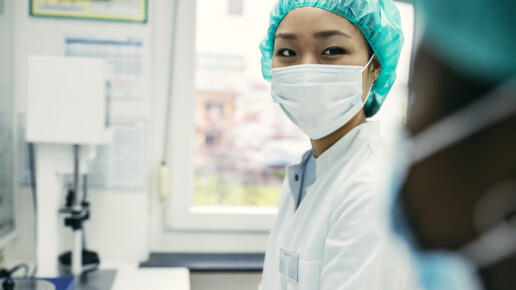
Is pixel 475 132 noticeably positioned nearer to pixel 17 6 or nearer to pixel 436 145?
pixel 436 145

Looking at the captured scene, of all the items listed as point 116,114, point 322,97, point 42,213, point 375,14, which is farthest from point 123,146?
point 375,14

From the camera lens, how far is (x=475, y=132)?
126 millimetres

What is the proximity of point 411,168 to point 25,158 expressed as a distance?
181 cm

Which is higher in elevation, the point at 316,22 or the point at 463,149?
the point at 316,22

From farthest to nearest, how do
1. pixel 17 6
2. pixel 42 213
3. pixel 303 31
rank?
pixel 17 6
pixel 42 213
pixel 303 31

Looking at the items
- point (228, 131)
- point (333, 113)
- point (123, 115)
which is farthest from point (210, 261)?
point (333, 113)

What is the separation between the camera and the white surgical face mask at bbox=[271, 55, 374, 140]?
883 mm

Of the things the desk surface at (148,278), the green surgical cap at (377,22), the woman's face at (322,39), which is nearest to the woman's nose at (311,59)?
the woman's face at (322,39)

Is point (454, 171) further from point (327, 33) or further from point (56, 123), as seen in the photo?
point (56, 123)

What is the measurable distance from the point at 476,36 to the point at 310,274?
787mm

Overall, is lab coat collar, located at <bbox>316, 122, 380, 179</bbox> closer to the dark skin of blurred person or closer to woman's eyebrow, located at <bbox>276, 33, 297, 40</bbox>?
woman's eyebrow, located at <bbox>276, 33, 297, 40</bbox>

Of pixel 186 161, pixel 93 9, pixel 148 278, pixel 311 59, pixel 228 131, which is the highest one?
pixel 93 9

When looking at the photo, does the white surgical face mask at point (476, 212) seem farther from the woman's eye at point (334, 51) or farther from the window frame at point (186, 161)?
the window frame at point (186, 161)

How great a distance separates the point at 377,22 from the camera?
89 centimetres
